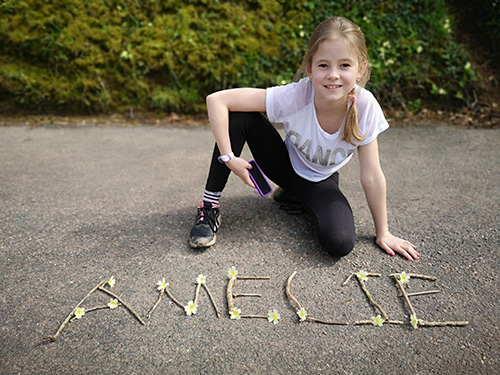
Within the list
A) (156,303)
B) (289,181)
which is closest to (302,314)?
(156,303)

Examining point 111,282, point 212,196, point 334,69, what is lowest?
point 111,282

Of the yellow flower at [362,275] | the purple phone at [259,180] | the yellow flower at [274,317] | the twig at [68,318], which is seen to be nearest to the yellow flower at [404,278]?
the yellow flower at [362,275]

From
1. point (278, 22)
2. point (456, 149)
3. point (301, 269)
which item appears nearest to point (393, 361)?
point (301, 269)

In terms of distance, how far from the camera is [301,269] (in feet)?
7.55

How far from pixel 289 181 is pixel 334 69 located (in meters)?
0.82

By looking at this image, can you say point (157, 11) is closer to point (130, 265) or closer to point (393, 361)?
point (130, 265)

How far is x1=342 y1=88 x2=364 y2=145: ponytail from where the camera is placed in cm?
224

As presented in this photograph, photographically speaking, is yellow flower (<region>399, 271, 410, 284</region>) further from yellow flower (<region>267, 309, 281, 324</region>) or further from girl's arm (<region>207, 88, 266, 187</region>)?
girl's arm (<region>207, 88, 266, 187</region>)

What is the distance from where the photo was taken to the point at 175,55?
5121 millimetres

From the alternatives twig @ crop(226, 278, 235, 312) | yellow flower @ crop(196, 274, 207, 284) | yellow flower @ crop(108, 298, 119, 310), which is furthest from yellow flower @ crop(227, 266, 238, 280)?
yellow flower @ crop(108, 298, 119, 310)

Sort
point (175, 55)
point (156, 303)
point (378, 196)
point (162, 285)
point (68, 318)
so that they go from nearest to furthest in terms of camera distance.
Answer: point (68, 318) → point (156, 303) → point (162, 285) → point (378, 196) → point (175, 55)

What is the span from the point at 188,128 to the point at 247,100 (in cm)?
247

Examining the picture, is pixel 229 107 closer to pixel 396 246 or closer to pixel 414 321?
pixel 396 246

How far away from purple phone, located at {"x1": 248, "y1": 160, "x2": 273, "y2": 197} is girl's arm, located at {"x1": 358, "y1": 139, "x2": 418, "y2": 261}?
57 centimetres
